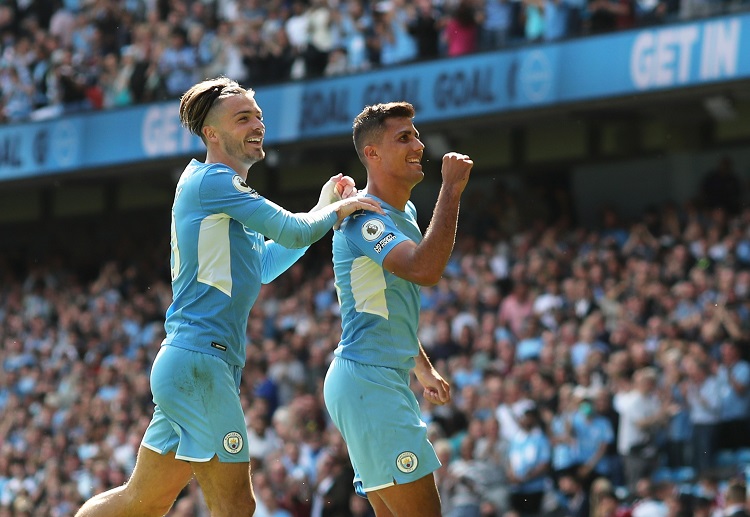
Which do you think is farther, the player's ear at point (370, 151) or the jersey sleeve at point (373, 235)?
the player's ear at point (370, 151)

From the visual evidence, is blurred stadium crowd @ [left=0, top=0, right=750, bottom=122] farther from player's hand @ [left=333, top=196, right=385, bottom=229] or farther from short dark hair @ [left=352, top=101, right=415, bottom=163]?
player's hand @ [left=333, top=196, right=385, bottom=229]

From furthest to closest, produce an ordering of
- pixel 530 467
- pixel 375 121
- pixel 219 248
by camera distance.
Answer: pixel 530 467 → pixel 375 121 → pixel 219 248

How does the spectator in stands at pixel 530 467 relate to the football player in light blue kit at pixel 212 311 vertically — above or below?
below

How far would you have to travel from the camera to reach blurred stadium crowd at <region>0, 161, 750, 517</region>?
12820 millimetres

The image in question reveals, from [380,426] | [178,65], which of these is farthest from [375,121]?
[178,65]

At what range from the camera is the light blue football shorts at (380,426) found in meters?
6.14

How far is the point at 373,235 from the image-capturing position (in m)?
6.21

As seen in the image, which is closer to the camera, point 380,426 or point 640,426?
point 380,426

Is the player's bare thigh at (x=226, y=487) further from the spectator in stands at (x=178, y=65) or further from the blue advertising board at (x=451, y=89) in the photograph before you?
Result: the spectator in stands at (x=178, y=65)

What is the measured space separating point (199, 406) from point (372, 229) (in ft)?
3.71

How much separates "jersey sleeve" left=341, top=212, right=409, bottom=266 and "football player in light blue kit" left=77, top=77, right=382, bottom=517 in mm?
60

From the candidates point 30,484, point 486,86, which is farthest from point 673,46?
point 30,484

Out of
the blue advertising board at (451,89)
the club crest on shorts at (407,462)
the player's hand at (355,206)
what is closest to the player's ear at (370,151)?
the player's hand at (355,206)

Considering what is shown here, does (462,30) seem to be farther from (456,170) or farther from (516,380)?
(456,170)
